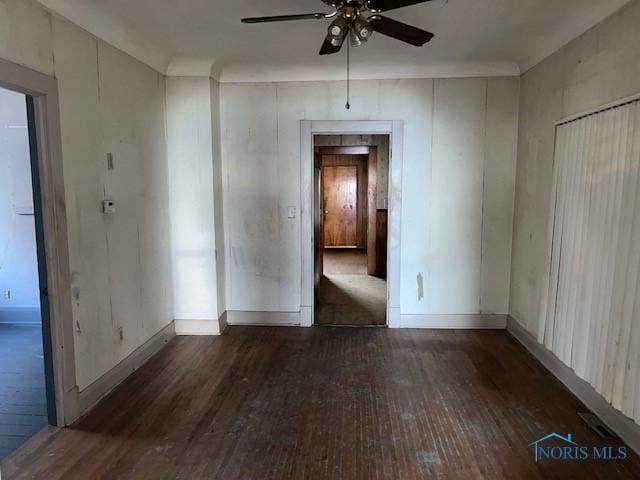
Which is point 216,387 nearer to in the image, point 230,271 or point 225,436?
point 225,436

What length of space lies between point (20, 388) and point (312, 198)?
9.50 feet

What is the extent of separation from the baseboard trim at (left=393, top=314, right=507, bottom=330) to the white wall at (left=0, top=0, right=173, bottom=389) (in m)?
2.43

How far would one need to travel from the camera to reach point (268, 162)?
14.1 feet

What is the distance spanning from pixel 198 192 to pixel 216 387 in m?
1.86

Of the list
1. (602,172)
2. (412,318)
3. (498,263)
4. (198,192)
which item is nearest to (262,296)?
(198,192)

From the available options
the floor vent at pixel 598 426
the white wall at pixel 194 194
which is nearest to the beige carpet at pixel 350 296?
the white wall at pixel 194 194

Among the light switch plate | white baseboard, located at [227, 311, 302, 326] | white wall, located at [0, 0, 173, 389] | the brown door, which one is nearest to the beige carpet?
white baseboard, located at [227, 311, 302, 326]

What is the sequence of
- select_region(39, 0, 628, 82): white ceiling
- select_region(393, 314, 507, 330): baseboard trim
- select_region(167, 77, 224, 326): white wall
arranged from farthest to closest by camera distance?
select_region(393, 314, 507, 330): baseboard trim < select_region(167, 77, 224, 326): white wall < select_region(39, 0, 628, 82): white ceiling

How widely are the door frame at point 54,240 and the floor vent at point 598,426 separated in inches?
125

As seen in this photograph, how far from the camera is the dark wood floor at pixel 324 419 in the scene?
2.21 metres

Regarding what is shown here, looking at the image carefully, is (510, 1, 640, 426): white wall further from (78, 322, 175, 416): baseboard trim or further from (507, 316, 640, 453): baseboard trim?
(78, 322, 175, 416): baseboard trim

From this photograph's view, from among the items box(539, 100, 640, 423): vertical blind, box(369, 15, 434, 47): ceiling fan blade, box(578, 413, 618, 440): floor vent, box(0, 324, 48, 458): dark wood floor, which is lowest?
box(0, 324, 48, 458): dark wood floor

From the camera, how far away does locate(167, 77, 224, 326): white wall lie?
13.1ft

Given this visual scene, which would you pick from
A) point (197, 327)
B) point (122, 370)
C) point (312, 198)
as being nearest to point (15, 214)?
point (197, 327)
